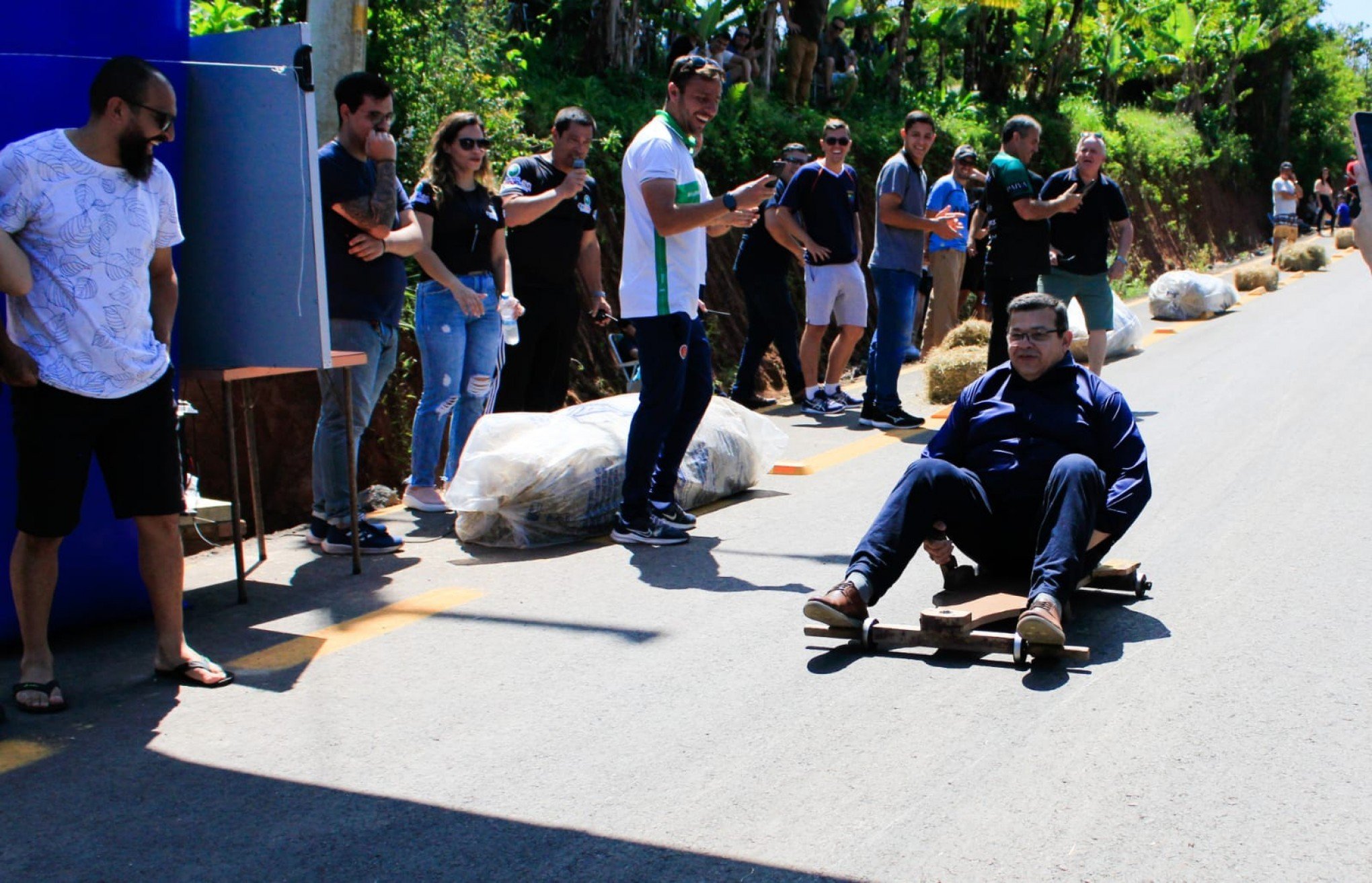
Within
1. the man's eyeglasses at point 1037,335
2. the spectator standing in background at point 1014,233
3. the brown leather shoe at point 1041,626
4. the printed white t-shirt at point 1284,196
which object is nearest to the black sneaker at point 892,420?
the spectator standing in background at point 1014,233

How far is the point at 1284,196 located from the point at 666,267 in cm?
2411

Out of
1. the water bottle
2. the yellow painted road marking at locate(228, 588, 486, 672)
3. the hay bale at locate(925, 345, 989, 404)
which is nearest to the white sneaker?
the water bottle

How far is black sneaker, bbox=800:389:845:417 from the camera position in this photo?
399 inches

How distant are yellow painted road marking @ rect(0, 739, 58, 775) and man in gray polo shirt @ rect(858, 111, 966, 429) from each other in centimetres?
650

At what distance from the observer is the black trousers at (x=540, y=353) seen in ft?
25.4

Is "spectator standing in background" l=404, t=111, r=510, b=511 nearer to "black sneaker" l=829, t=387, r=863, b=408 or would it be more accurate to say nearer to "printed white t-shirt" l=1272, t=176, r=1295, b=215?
"black sneaker" l=829, t=387, r=863, b=408

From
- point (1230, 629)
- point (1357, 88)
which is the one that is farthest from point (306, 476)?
point (1357, 88)

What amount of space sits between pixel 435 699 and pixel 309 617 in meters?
1.19

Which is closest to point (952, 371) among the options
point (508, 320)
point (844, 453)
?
point (844, 453)

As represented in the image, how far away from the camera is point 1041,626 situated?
14.1 feet

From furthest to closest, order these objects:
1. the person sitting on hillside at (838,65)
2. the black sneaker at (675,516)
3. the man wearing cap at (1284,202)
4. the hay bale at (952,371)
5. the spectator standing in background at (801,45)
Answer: the man wearing cap at (1284,202) → the person sitting on hillside at (838,65) → the spectator standing in background at (801,45) → the hay bale at (952,371) → the black sneaker at (675,516)

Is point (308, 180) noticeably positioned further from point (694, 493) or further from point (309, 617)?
point (694, 493)

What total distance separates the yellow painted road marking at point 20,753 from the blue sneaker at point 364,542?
236 centimetres

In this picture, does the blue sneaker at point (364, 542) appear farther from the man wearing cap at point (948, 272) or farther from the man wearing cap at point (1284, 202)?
the man wearing cap at point (1284, 202)
